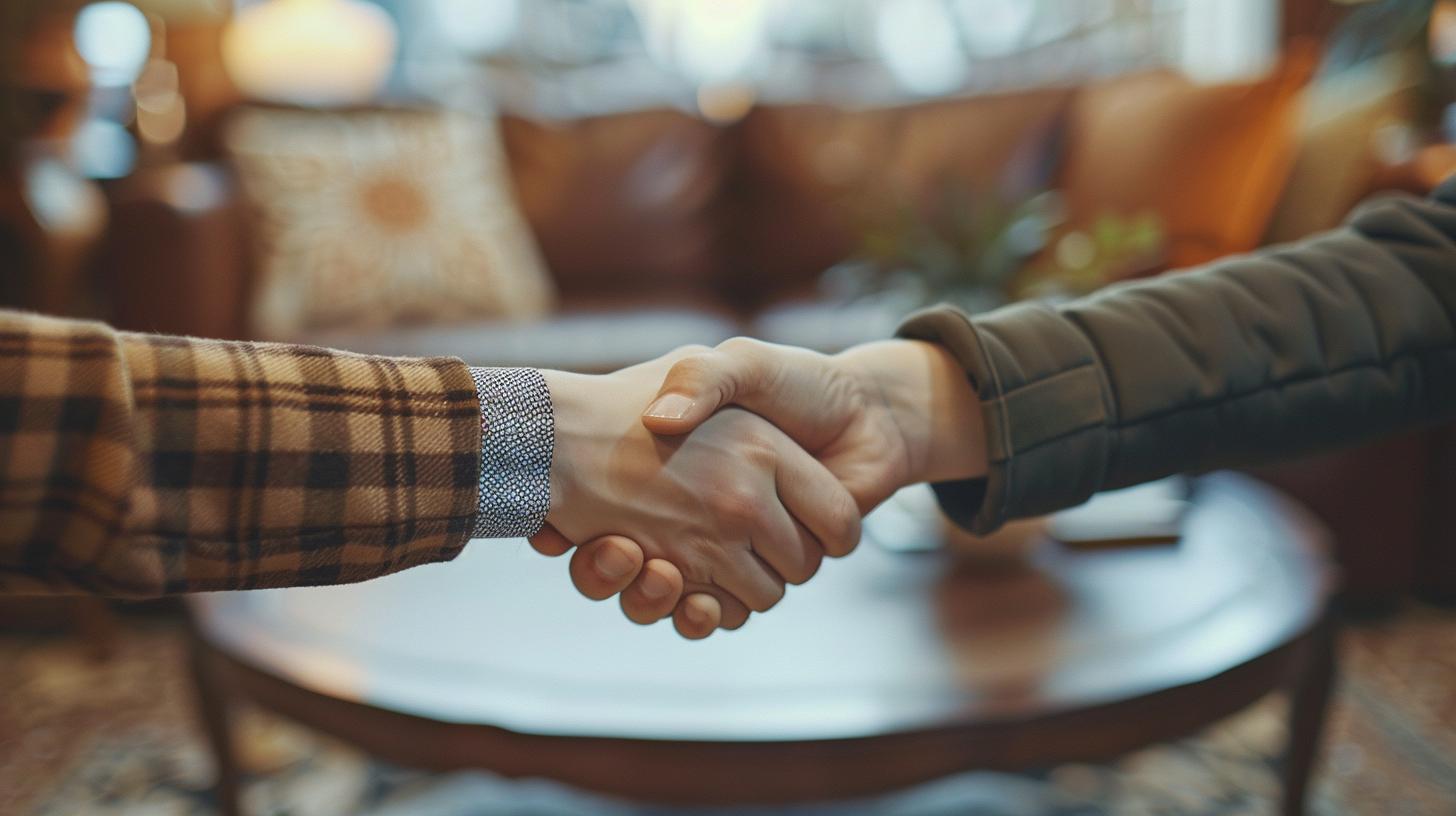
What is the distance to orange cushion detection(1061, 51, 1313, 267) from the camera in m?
2.28

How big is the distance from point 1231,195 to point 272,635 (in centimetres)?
202

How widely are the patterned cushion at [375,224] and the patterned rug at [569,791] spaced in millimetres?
850

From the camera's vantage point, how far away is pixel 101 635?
2023mm

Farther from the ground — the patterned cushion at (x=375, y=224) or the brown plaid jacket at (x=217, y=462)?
the brown plaid jacket at (x=217, y=462)

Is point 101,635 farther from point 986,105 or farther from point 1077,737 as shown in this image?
point 986,105

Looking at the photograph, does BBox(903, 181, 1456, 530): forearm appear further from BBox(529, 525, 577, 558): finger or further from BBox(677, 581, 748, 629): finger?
BBox(529, 525, 577, 558): finger

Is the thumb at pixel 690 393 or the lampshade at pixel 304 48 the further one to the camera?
the lampshade at pixel 304 48

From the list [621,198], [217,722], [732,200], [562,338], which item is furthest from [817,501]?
[732,200]

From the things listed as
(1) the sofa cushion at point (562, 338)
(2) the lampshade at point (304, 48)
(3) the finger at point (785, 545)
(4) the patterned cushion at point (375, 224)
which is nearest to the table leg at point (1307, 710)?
(3) the finger at point (785, 545)

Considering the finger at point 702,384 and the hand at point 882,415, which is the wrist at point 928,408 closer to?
the hand at point 882,415

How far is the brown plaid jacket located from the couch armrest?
1573 mm

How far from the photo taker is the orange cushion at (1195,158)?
2.28 metres

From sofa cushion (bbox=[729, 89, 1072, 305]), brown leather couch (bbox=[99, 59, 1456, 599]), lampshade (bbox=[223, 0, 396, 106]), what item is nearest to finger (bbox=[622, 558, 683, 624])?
brown leather couch (bbox=[99, 59, 1456, 599])

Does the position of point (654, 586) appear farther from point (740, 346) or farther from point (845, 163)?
point (845, 163)
